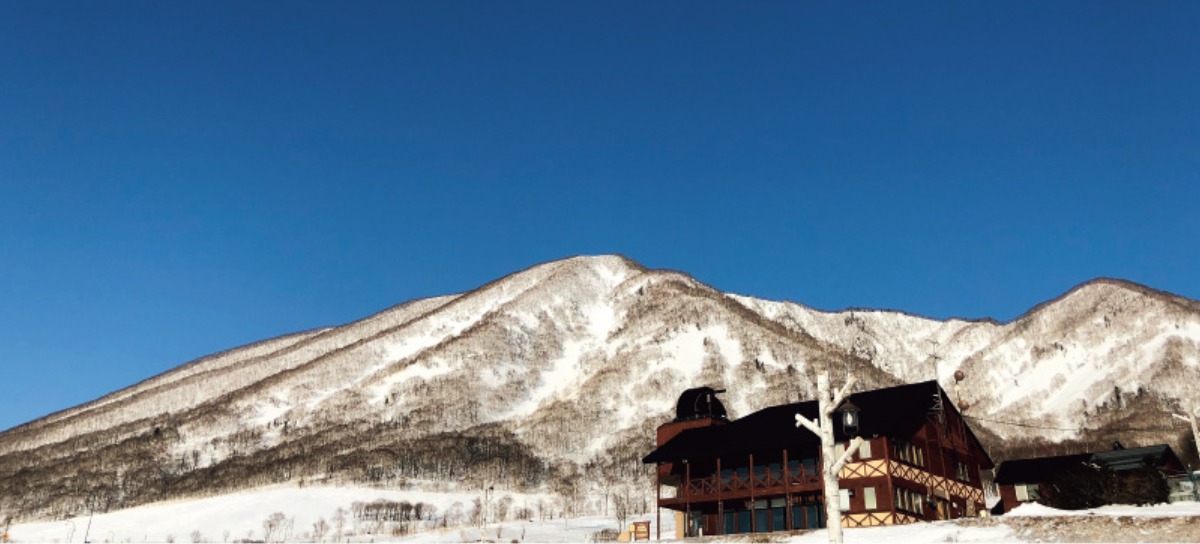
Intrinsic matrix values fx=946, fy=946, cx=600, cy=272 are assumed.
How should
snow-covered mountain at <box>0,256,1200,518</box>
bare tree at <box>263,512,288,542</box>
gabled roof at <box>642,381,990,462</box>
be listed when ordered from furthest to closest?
snow-covered mountain at <box>0,256,1200,518</box>
bare tree at <box>263,512,288,542</box>
gabled roof at <box>642,381,990,462</box>

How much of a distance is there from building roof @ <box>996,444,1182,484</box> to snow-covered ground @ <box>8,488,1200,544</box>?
719 inches

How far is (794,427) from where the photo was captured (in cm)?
5306

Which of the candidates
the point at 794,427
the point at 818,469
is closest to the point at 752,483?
the point at 794,427

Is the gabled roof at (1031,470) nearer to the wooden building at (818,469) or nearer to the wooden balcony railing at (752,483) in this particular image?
the wooden building at (818,469)

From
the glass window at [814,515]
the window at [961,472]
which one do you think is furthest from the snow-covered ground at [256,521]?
the glass window at [814,515]

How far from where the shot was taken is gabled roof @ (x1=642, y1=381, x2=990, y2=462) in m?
51.2

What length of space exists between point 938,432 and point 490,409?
13116 cm

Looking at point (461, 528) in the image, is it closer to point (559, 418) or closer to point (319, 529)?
point (319, 529)

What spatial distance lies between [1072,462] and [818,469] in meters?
22.0

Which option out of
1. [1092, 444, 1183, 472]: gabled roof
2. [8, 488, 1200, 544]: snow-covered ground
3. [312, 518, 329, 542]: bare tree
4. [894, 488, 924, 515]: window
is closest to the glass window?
[894, 488, 924, 515]: window

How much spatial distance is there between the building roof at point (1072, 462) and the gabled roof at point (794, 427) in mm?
7541

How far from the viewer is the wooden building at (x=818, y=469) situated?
165ft

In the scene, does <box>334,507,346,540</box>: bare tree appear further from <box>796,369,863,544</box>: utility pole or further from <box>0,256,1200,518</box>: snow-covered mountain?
<box>796,369,863,544</box>: utility pole

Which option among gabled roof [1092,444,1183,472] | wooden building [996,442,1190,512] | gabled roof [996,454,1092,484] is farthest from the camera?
gabled roof [996,454,1092,484]
